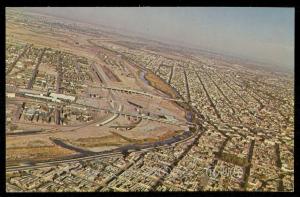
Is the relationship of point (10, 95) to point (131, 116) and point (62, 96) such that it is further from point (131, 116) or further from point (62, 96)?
point (131, 116)

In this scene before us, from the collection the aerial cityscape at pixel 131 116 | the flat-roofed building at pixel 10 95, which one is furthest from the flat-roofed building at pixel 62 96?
the flat-roofed building at pixel 10 95

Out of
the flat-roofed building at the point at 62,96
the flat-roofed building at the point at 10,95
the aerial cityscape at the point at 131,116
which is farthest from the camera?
the flat-roofed building at the point at 62,96

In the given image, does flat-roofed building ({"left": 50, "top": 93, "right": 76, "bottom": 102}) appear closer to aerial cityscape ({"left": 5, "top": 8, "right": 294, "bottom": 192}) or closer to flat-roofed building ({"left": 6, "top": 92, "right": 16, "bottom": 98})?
aerial cityscape ({"left": 5, "top": 8, "right": 294, "bottom": 192})

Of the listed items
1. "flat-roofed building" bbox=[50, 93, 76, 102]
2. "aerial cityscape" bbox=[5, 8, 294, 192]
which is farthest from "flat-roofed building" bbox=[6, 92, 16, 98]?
"flat-roofed building" bbox=[50, 93, 76, 102]

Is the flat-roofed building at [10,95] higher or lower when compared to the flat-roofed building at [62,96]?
higher

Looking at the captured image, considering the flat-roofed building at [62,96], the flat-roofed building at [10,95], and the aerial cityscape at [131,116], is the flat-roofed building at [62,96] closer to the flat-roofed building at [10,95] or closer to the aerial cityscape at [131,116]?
the aerial cityscape at [131,116]

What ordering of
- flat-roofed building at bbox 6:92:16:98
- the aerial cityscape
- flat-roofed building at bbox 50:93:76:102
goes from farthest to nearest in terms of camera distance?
1. flat-roofed building at bbox 50:93:76:102
2. flat-roofed building at bbox 6:92:16:98
3. the aerial cityscape
